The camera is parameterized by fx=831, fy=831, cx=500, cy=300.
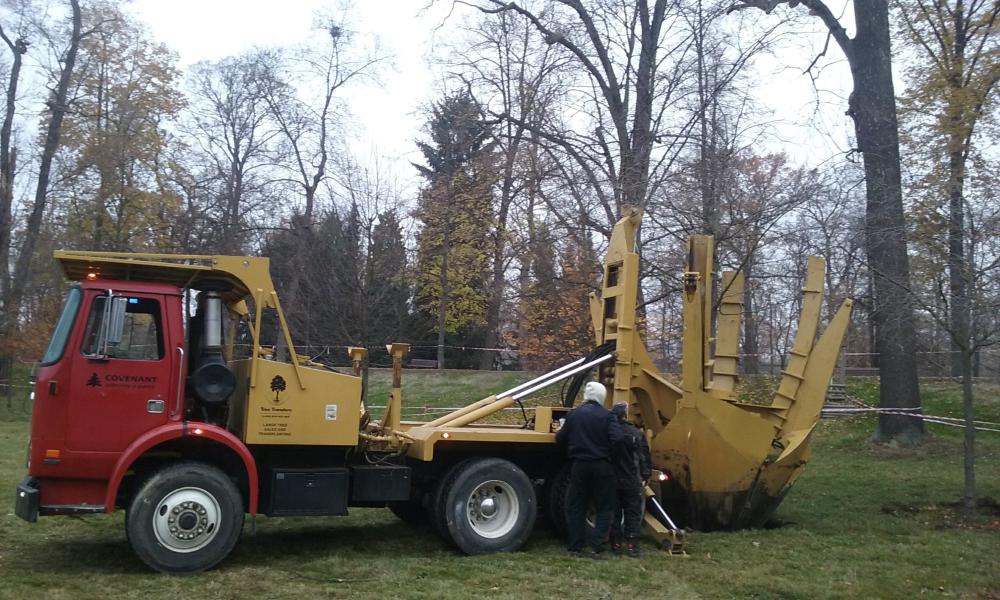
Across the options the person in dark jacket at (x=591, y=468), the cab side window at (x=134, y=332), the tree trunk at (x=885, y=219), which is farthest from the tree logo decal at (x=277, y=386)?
the tree trunk at (x=885, y=219)

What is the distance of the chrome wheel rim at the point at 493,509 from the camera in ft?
27.7

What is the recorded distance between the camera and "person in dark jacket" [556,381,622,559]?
829 centimetres

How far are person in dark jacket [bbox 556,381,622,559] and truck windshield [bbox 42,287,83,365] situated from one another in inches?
185

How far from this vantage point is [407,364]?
106 feet

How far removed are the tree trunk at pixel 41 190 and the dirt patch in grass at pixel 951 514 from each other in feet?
91.0

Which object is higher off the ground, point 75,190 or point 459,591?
point 75,190

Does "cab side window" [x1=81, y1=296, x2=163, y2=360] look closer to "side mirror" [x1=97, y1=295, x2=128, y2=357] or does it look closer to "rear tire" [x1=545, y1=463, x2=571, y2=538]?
"side mirror" [x1=97, y1=295, x2=128, y2=357]

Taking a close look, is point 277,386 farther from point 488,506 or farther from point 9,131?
point 9,131

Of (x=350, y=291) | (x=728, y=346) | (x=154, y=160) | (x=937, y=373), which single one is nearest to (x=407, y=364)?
(x=154, y=160)

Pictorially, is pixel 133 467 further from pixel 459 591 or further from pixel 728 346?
pixel 728 346

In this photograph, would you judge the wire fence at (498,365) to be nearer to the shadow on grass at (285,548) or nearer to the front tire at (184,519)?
the shadow on grass at (285,548)

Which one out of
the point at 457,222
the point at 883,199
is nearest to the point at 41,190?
the point at 457,222

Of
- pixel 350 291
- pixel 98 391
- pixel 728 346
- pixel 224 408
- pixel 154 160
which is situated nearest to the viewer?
pixel 98 391

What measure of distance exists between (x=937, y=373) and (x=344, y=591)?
23054 millimetres
